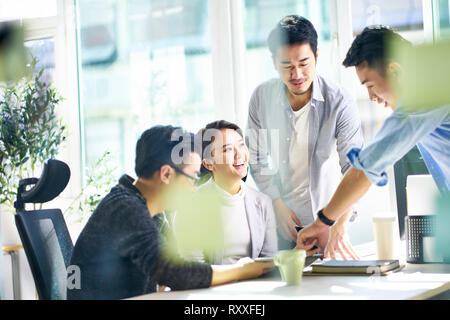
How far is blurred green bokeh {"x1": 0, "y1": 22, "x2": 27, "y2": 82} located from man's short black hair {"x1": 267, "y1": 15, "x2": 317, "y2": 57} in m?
1.16

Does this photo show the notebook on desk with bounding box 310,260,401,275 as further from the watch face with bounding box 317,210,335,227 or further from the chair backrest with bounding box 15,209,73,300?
the chair backrest with bounding box 15,209,73,300

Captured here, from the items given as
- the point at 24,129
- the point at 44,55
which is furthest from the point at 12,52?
the point at 24,129

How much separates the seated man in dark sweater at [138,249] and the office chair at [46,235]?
88 millimetres

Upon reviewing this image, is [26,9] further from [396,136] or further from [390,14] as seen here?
[396,136]

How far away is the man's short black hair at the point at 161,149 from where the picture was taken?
199 cm

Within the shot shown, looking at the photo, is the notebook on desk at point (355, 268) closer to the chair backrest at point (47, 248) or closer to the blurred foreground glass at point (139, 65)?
the chair backrest at point (47, 248)

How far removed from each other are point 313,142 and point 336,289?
93cm

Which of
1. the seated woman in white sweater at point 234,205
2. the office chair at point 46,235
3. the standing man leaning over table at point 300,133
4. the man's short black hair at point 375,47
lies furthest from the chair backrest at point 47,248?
the man's short black hair at point 375,47

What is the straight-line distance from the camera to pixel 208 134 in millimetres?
2416

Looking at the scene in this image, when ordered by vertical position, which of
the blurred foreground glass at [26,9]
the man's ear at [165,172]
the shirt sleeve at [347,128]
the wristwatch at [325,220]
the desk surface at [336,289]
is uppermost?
the blurred foreground glass at [26,9]

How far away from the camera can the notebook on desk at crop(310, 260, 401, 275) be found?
181 cm

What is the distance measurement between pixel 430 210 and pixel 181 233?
88 centimetres
